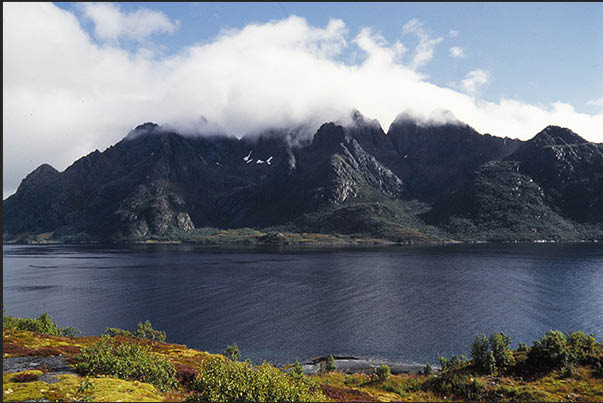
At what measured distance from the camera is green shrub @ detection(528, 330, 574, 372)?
4212 cm

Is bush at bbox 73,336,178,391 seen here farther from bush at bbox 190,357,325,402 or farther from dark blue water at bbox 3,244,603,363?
dark blue water at bbox 3,244,603,363

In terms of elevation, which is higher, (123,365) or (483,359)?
(123,365)

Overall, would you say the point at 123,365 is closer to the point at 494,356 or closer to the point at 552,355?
the point at 494,356

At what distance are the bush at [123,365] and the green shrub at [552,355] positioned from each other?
139 feet

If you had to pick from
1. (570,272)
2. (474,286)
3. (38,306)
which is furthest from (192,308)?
(570,272)

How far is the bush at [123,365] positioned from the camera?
3066 centimetres

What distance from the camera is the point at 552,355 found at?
4288 centimetres

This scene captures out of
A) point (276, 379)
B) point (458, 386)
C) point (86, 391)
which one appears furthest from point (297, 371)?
point (86, 391)

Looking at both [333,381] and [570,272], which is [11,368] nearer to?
[333,381]

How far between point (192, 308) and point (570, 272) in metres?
191

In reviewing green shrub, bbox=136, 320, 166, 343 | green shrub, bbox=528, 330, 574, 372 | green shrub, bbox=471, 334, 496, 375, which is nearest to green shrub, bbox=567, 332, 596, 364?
green shrub, bbox=528, 330, 574, 372

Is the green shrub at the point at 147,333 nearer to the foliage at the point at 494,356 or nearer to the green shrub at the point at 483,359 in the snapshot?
the green shrub at the point at 483,359

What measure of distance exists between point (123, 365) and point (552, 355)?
4741 centimetres

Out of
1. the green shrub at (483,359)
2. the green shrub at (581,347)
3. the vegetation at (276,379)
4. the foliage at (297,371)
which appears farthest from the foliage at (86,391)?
the green shrub at (581,347)
